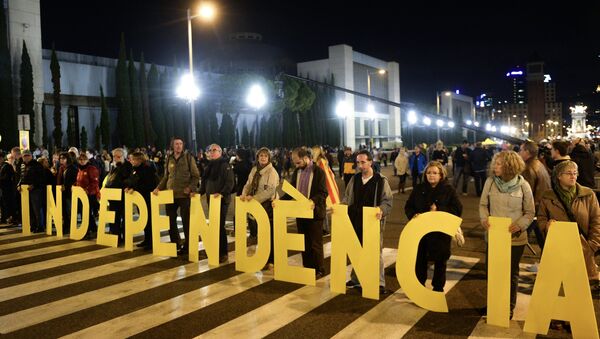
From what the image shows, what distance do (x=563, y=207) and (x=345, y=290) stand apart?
2867mm

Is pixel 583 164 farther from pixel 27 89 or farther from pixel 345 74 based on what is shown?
pixel 345 74

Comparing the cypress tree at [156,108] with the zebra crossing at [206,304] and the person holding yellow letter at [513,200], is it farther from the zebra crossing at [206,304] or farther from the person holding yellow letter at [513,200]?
the person holding yellow letter at [513,200]

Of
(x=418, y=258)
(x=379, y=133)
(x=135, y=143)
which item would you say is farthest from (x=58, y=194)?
(x=379, y=133)

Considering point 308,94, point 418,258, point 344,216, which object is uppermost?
point 308,94

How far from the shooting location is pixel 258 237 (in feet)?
25.6

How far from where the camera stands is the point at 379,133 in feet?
282

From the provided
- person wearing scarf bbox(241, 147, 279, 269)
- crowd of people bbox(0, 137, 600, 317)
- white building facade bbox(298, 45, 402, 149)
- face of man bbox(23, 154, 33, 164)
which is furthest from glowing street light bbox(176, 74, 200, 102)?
white building facade bbox(298, 45, 402, 149)

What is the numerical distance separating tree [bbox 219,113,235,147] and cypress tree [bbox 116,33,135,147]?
37.3ft

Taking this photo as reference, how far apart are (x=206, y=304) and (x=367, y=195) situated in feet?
8.24

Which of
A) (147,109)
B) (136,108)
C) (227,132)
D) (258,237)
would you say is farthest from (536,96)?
(258,237)

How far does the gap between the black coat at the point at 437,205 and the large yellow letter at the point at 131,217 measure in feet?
17.4

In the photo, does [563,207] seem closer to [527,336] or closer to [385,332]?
[527,336]

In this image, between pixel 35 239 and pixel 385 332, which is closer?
pixel 385 332

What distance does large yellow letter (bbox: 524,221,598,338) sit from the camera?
16.5ft
